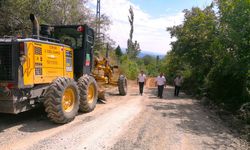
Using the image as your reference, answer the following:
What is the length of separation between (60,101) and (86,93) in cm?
172

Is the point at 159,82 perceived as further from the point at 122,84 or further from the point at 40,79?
the point at 40,79

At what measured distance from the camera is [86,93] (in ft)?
28.2

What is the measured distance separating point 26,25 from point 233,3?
30.9 feet

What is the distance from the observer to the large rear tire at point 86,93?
8.54 meters

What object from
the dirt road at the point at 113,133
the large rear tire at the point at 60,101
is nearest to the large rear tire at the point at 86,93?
the dirt road at the point at 113,133

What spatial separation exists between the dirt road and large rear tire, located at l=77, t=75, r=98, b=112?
0.28 metres

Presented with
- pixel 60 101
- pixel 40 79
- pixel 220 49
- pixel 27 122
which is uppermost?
pixel 220 49

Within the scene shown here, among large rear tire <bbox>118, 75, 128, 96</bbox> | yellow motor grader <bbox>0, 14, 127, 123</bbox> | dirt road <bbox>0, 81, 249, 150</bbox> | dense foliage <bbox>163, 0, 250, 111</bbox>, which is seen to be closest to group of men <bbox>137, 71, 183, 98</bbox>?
large rear tire <bbox>118, 75, 128, 96</bbox>

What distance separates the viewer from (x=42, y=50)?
23.3 ft

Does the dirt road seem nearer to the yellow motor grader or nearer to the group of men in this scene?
the yellow motor grader

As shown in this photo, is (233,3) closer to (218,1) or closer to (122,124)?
(218,1)

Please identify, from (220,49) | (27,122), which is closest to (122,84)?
(220,49)

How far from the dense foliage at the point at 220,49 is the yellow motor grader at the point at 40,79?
6.47 metres

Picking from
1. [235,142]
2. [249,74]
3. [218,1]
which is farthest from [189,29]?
[235,142]
